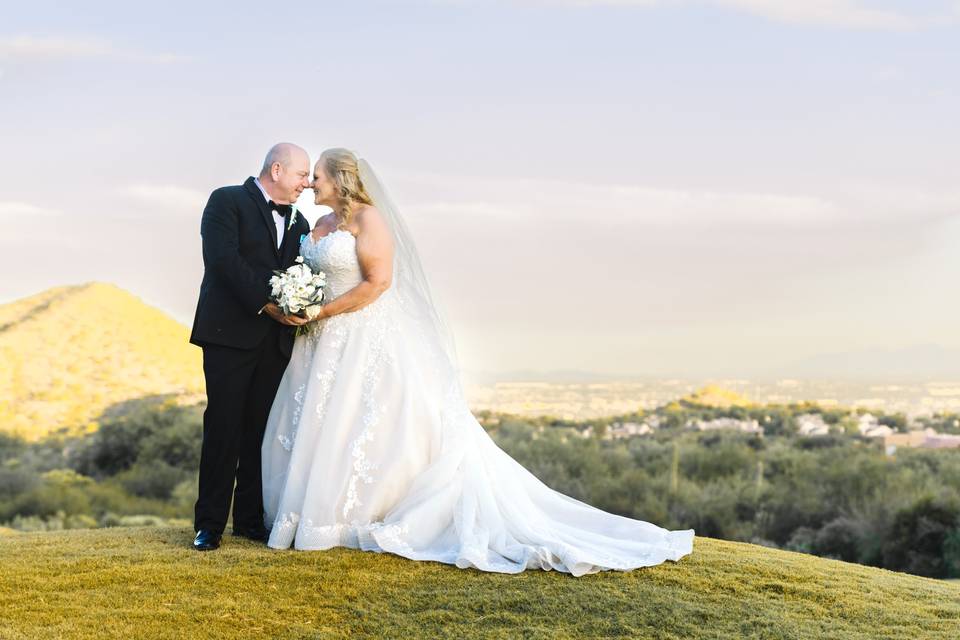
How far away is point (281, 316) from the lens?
265 inches

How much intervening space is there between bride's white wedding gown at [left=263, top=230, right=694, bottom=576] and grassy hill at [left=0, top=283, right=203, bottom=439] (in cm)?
2802

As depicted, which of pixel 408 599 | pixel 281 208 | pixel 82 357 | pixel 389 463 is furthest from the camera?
pixel 82 357

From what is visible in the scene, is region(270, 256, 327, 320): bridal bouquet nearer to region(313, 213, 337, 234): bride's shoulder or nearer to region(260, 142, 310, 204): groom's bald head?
region(313, 213, 337, 234): bride's shoulder

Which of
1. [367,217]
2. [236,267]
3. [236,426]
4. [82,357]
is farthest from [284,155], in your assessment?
[82,357]

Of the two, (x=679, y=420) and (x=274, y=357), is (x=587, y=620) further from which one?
(x=679, y=420)

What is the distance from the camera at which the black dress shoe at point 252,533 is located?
7.07m

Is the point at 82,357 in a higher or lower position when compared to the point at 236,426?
lower

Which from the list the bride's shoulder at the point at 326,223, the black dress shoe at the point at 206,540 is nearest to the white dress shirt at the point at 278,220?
the bride's shoulder at the point at 326,223

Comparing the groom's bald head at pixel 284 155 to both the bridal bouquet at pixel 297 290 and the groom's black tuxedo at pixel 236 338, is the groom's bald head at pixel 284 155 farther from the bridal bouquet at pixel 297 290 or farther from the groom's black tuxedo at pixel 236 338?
the bridal bouquet at pixel 297 290

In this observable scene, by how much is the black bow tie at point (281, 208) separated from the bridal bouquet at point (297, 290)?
0.56m

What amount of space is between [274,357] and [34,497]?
59.8ft

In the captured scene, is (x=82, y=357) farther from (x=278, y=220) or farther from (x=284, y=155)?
(x=284, y=155)

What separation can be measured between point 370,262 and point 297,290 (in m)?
0.57

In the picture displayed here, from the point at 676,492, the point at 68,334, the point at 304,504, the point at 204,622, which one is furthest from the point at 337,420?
the point at 68,334
